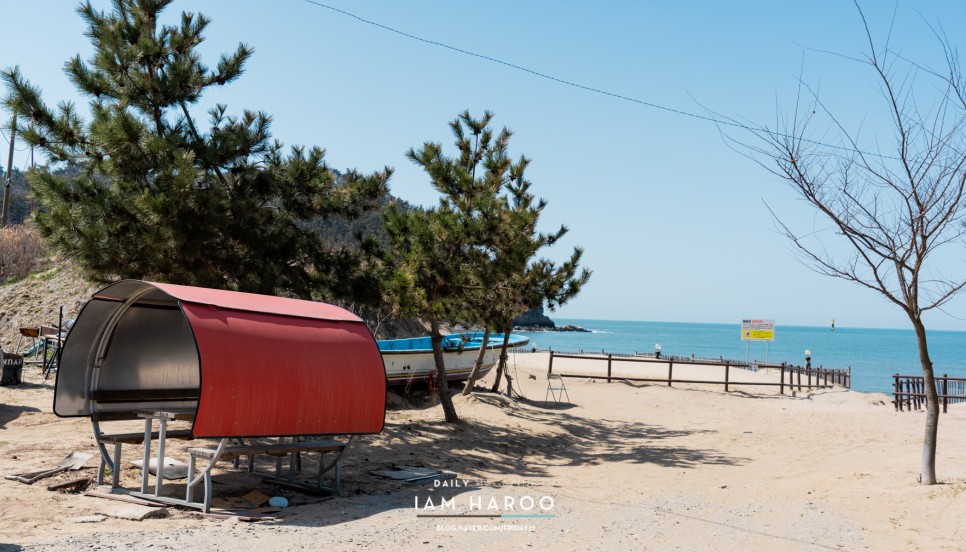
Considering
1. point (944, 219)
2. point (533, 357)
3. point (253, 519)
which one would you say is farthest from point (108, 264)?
point (533, 357)

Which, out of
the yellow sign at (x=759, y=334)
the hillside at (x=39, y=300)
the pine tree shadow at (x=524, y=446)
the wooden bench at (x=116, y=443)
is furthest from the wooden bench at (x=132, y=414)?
the yellow sign at (x=759, y=334)

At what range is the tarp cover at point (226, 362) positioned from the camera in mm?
7336

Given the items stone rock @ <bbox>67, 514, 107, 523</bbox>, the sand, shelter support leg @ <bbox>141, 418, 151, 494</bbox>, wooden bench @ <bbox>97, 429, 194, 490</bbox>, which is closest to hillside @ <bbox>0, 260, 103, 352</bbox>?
the sand

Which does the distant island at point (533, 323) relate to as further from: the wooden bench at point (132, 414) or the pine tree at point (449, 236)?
the wooden bench at point (132, 414)

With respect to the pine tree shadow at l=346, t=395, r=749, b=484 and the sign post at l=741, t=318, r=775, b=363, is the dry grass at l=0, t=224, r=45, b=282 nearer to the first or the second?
the pine tree shadow at l=346, t=395, r=749, b=484

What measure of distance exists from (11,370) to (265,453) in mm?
9049

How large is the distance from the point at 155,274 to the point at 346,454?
4021mm

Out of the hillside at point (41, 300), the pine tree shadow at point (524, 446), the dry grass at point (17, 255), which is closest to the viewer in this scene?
the pine tree shadow at point (524, 446)

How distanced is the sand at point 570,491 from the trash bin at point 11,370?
0.46m

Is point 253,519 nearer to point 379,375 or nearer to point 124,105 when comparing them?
point 379,375

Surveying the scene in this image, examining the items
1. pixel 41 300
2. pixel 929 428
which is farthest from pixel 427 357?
pixel 41 300

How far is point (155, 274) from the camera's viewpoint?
11.5 meters

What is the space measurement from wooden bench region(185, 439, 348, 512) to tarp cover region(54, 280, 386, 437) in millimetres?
287

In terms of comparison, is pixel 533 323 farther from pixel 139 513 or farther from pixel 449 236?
pixel 139 513
